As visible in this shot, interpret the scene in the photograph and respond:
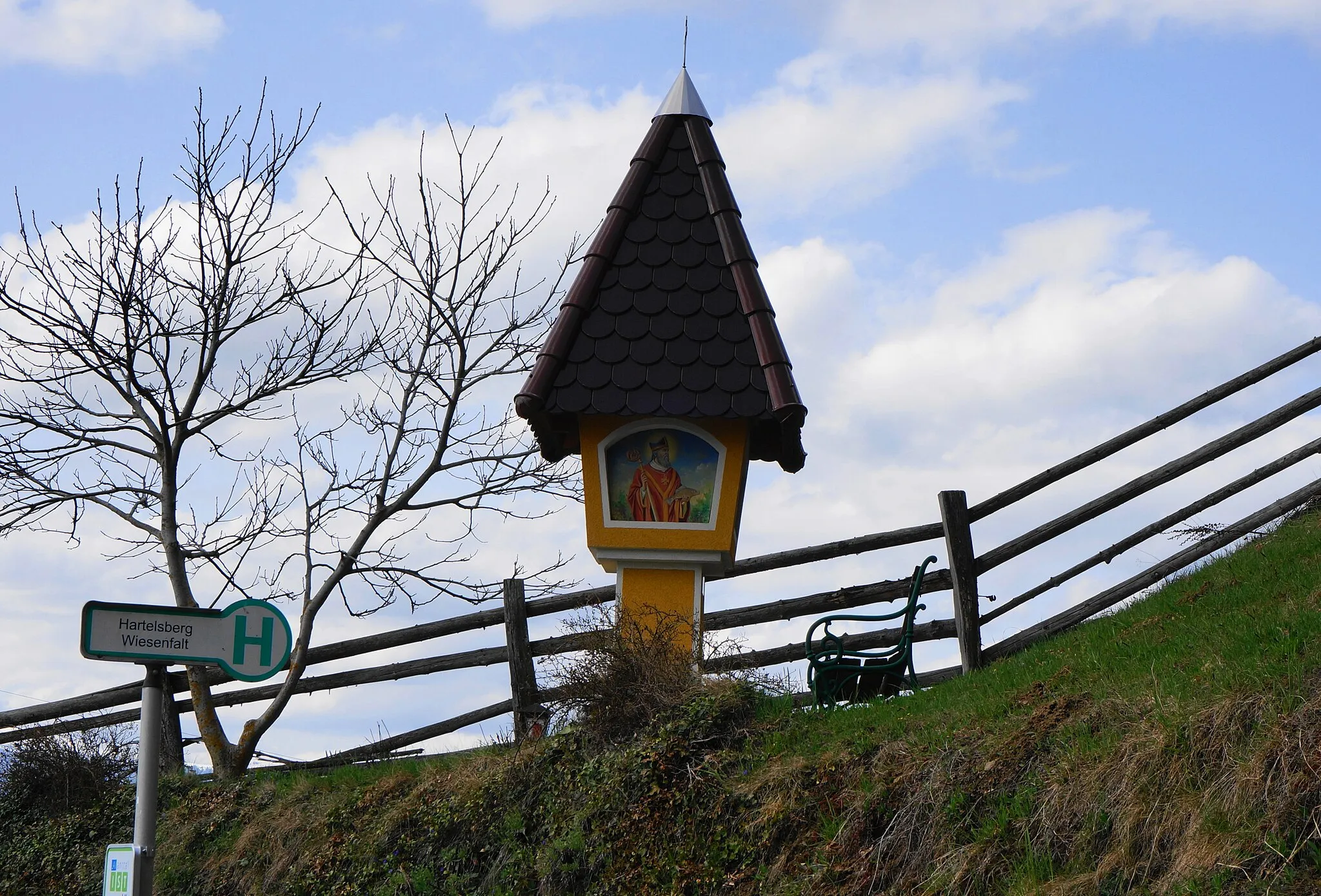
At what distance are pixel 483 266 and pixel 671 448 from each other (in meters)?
4.37

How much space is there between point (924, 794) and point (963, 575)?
4.57 m

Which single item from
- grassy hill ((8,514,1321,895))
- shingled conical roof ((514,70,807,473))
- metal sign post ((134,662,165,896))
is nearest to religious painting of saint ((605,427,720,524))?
→ shingled conical roof ((514,70,807,473))

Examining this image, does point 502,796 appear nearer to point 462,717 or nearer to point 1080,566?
point 462,717

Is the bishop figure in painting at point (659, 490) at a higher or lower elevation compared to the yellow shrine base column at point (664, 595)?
higher

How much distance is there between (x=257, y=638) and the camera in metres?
5.78

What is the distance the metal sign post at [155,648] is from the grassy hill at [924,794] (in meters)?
2.89

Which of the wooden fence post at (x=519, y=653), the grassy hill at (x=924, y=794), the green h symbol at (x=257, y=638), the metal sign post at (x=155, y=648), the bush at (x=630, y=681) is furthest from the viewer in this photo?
the wooden fence post at (x=519, y=653)

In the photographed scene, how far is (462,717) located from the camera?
1210cm

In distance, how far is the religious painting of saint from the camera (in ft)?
31.3

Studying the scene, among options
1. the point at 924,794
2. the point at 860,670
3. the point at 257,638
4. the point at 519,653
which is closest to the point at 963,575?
the point at 860,670

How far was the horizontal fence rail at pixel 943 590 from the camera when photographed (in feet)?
35.4

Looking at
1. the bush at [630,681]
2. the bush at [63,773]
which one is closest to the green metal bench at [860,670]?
the bush at [630,681]

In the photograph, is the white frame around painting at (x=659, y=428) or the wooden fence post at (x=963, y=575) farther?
the wooden fence post at (x=963, y=575)

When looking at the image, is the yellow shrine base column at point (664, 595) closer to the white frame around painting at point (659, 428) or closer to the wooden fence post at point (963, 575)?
the white frame around painting at point (659, 428)
